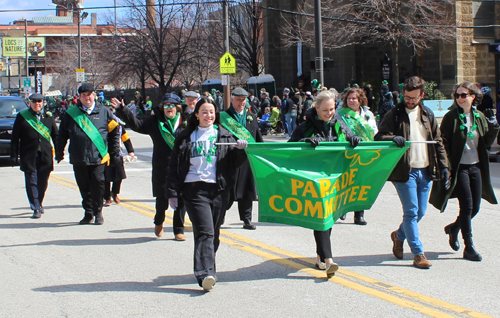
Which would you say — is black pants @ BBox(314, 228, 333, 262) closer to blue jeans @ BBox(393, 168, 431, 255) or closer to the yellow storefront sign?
blue jeans @ BBox(393, 168, 431, 255)

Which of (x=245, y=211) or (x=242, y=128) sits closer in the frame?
(x=242, y=128)

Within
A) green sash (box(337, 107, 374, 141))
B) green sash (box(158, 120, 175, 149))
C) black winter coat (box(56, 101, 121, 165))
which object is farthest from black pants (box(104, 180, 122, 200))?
green sash (box(337, 107, 374, 141))

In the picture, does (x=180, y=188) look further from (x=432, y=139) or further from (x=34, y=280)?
(x=432, y=139)

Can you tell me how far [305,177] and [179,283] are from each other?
1526 millimetres

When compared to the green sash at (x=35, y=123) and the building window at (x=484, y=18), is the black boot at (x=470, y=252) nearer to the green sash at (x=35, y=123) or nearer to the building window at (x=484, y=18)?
the green sash at (x=35, y=123)

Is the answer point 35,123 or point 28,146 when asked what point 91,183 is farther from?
point 35,123

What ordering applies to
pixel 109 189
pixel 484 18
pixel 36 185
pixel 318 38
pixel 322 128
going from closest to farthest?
1. pixel 322 128
2. pixel 36 185
3. pixel 109 189
4. pixel 318 38
5. pixel 484 18

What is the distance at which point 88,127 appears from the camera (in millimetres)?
8641

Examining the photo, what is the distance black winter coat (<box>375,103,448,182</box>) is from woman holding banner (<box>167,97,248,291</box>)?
4.85 feet

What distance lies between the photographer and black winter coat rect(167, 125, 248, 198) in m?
5.53

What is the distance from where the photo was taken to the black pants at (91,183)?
8.74 metres

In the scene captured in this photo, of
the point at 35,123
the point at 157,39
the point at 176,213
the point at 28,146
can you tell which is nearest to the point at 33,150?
the point at 28,146

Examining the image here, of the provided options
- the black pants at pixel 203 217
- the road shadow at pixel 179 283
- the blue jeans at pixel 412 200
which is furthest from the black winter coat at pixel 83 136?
the blue jeans at pixel 412 200

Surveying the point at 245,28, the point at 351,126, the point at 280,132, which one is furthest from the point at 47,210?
the point at 245,28
